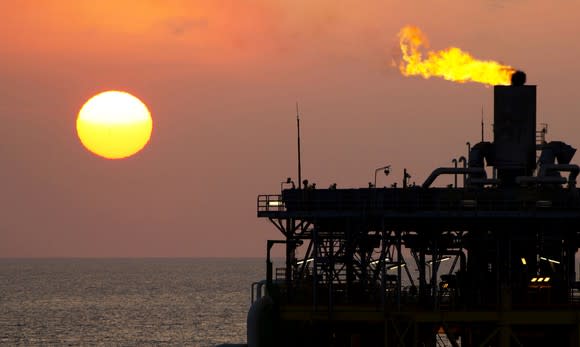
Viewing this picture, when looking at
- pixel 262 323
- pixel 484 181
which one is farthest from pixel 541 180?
pixel 262 323

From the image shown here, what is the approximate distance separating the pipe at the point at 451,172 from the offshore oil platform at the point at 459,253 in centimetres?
9

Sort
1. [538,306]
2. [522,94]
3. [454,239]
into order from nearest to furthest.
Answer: [538,306]
[522,94]
[454,239]

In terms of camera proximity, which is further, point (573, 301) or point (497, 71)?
point (497, 71)

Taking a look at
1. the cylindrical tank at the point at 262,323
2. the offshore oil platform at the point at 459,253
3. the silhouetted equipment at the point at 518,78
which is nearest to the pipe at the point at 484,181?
the offshore oil platform at the point at 459,253

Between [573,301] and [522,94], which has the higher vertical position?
[522,94]

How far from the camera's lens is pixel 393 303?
282 feet

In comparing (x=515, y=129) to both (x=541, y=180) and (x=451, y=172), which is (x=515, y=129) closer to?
→ (x=541, y=180)

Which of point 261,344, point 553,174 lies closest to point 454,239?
point 553,174

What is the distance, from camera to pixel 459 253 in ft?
310

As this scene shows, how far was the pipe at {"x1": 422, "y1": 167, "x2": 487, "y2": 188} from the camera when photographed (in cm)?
8880

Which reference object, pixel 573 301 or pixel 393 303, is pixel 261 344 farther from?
pixel 573 301

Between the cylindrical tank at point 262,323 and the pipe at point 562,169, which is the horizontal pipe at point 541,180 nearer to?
the pipe at point 562,169

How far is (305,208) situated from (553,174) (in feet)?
52.8

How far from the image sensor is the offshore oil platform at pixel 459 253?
84.9m
